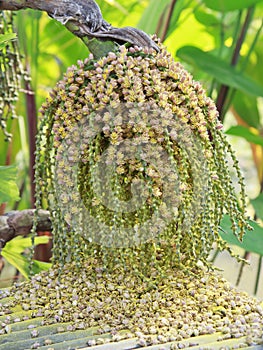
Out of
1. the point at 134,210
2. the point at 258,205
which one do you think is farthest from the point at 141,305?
the point at 258,205

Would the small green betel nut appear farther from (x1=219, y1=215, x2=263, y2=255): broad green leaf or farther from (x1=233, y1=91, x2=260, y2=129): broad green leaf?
(x1=233, y1=91, x2=260, y2=129): broad green leaf

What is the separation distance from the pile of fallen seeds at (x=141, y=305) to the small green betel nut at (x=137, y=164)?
26 mm

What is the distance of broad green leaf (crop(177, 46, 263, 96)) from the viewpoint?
1197 millimetres

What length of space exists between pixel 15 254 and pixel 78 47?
799 millimetres

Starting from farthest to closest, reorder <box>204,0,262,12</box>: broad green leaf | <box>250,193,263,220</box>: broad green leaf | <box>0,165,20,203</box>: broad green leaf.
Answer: <box>204,0,262,12</box>: broad green leaf < <box>250,193,263,220</box>: broad green leaf < <box>0,165,20,203</box>: broad green leaf

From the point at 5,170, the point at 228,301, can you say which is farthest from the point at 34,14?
the point at 228,301

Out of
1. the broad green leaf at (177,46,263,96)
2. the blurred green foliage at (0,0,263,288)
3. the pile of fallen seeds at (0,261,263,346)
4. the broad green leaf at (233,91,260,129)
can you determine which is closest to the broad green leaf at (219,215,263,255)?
the blurred green foliage at (0,0,263,288)

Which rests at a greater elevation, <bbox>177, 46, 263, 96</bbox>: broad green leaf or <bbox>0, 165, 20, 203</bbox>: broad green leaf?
<bbox>177, 46, 263, 96</bbox>: broad green leaf

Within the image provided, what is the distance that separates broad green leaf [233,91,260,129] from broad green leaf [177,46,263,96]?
17.0 inches

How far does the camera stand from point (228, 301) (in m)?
0.71

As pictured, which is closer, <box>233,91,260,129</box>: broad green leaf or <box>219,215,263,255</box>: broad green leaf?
<box>219,215,263,255</box>: broad green leaf

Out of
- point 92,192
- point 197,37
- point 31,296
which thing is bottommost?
point 31,296

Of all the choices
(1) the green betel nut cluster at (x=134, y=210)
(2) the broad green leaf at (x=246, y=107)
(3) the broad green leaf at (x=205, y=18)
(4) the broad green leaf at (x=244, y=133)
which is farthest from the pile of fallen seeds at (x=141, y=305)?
(2) the broad green leaf at (x=246, y=107)

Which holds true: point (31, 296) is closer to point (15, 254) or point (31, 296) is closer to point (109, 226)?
point (109, 226)
